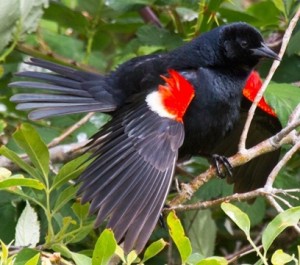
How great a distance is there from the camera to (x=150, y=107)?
106 inches

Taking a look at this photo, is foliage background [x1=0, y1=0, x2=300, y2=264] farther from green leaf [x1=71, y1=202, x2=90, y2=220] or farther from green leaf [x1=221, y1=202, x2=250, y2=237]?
green leaf [x1=221, y1=202, x2=250, y2=237]

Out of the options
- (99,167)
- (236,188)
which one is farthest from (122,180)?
(236,188)

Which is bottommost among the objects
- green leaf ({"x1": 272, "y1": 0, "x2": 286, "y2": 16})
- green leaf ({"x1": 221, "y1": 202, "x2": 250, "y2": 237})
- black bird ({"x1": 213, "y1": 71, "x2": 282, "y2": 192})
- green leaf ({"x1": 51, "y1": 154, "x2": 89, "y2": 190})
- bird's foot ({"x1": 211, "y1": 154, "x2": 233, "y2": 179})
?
black bird ({"x1": 213, "y1": 71, "x2": 282, "y2": 192})

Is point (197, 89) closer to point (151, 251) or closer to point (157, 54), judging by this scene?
point (157, 54)

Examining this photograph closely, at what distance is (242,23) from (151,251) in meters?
1.29

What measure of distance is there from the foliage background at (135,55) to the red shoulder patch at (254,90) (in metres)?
0.11

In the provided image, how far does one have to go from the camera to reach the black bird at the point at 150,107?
Answer: 7.61ft

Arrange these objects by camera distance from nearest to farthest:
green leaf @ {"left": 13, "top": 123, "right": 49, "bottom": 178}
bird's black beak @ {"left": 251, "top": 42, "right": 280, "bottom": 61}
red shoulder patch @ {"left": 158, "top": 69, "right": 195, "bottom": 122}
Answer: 1. green leaf @ {"left": 13, "top": 123, "right": 49, "bottom": 178}
2. red shoulder patch @ {"left": 158, "top": 69, "right": 195, "bottom": 122}
3. bird's black beak @ {"left": 251, "top": 42, "right": 280, "bottom": 61}

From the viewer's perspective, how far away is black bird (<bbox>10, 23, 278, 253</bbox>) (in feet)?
7.61

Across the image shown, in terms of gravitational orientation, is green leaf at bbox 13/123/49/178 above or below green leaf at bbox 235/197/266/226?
above

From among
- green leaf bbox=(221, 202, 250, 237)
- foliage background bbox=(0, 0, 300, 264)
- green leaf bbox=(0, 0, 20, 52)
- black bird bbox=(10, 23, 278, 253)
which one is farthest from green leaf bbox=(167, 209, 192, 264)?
green leaf bbox=(0, 0, 20, 52)

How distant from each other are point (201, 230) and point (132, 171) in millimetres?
569

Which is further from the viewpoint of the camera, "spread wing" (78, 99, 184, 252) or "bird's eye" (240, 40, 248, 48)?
"bird's eye" (240, 40, 248, 48)

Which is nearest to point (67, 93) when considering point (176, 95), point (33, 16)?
point (33, 16)
